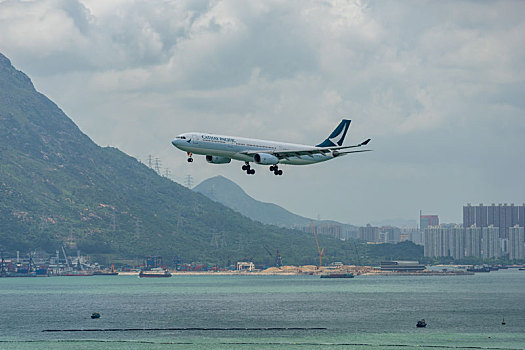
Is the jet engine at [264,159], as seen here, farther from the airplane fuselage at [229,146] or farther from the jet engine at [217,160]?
the jet engine at [217,160]

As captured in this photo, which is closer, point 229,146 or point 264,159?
point 229,146

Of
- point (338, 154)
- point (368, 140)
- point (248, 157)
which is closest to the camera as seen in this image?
point (368, 140)

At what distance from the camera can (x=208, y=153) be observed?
6590 inches

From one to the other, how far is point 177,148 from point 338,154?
139ft

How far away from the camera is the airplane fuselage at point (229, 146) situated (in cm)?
16288

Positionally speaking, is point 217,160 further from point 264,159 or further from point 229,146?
point 264,159

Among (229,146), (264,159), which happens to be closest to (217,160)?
(229,146)

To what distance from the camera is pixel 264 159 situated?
175625 millimetres

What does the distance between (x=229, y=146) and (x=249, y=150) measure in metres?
6.33

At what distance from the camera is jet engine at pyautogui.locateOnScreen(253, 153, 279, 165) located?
17488cm

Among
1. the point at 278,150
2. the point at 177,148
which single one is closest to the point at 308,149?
the point at 278,150

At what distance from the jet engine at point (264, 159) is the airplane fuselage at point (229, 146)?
116cm

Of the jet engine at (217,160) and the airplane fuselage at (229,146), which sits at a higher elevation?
the airplane fuselage at (229,146)

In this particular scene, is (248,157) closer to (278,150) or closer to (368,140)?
(278,150)
